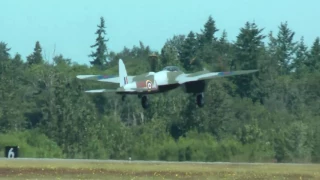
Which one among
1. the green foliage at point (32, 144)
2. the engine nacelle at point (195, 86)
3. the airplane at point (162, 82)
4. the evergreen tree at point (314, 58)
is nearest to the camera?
the airplane at point (162, 82)

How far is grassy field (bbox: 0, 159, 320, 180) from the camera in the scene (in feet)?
184

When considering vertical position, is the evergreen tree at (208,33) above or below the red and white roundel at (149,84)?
above

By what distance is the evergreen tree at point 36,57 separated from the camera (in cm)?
17890

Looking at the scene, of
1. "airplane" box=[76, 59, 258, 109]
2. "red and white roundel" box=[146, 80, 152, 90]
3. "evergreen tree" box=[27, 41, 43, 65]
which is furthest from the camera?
"evergreen tree" box=[27, 41, 43, 65]

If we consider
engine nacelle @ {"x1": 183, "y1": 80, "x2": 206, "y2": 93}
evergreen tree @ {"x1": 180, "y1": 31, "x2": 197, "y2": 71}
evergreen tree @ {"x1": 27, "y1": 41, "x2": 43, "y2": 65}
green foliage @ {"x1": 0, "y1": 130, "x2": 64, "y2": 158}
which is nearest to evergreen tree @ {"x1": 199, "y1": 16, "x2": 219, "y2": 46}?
evergreen tree @ {"x1": 180, "y1": 31, "x2": 197, "y2": 71}

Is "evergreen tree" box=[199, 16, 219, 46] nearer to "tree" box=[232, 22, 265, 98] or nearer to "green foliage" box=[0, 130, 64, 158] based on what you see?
"tree" box=[232, 22, 265, 98]

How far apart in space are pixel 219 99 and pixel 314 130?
14.8m

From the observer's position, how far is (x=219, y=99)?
111250 mm

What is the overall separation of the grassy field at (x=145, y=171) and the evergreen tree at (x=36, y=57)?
11154 centimetres

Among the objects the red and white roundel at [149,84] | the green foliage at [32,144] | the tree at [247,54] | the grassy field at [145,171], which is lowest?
the grassy field at [145,171]

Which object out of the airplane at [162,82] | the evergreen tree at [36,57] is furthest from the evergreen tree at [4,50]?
the airplane at [162,82]

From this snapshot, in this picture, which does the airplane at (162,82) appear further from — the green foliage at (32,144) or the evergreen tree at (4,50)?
the evergreen tree at (4,50)

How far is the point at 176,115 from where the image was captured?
11156cm

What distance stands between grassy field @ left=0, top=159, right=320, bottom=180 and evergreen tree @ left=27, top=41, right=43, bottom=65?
111543 mm
